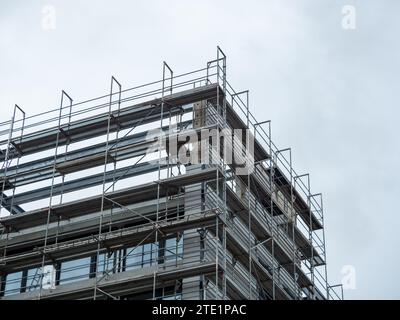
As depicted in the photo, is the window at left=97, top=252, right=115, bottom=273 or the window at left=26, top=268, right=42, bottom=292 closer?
the window at left=97, top=252, right=115, bottom=273

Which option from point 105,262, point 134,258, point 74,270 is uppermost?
point 74,270

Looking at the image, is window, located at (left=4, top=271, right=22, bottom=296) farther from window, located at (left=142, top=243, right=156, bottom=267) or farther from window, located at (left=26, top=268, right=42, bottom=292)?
window, located at (left=142, top=243, right=156, bottom=267)

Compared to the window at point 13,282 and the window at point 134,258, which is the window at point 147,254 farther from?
the window at point 13,282

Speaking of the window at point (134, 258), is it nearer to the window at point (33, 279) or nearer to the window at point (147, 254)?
the window at point (147, 254)

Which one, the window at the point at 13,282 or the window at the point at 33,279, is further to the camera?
the window at the point at 13,282

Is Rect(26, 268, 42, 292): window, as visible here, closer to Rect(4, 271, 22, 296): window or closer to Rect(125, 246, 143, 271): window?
Rect(4, 271, 22, 296): window

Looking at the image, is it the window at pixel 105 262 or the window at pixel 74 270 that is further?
the window at pixel 74 270

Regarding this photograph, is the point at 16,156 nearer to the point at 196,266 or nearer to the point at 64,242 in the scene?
the point at 64,242

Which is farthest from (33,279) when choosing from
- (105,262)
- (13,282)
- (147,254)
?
(147,254)

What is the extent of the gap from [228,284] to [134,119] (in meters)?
6.84

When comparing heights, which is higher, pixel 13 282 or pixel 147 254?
pixel 13 282

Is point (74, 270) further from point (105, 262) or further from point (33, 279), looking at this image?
point (105, 262)
